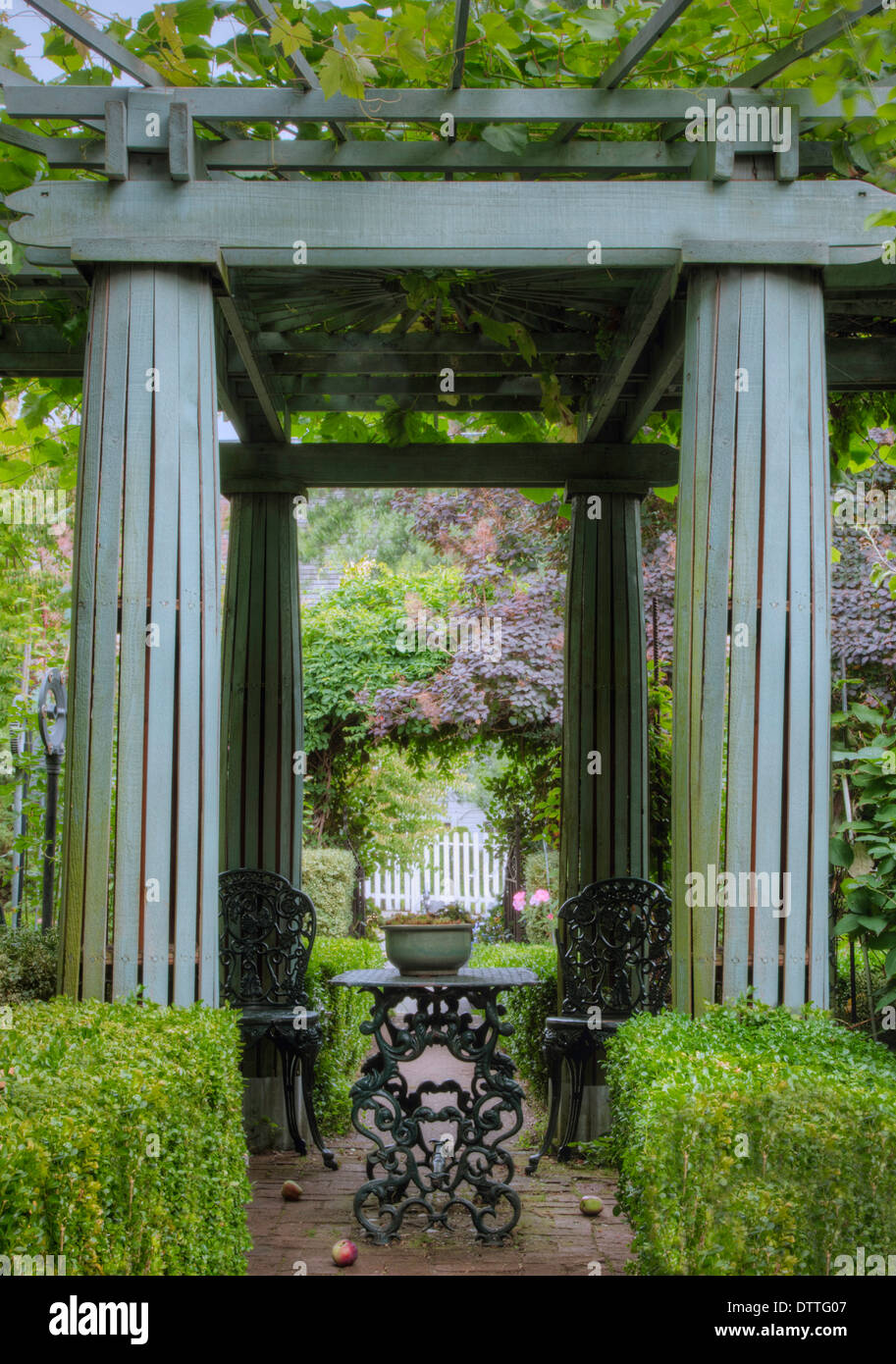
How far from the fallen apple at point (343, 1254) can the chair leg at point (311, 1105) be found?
144 centimetres

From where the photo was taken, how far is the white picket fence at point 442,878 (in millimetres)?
14180

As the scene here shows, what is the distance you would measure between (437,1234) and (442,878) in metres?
9.81

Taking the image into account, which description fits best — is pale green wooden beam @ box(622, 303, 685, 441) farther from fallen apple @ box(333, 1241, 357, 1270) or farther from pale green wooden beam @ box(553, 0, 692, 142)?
fallen apple @ box(333, 1241, 357, 1270)

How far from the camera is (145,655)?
356cm

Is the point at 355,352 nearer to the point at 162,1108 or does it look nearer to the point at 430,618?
the point at 162,1108

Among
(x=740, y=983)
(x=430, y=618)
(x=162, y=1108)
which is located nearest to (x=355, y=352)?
(x=740, y=983)

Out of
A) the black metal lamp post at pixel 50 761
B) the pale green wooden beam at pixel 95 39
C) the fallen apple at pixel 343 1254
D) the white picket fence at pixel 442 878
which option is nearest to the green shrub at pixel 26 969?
the black metal lamp post at pixel 50 761

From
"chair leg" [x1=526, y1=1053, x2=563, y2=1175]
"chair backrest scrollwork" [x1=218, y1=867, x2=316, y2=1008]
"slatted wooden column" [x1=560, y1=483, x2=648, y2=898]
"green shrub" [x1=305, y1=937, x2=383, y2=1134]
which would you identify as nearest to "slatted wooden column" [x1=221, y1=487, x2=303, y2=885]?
"chair backrest scrollwork" [x1=218, y1=867, x2=316, y2=1008]

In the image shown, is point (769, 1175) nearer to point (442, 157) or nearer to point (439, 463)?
point (442, 157)

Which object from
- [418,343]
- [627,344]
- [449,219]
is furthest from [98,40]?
[627,344]

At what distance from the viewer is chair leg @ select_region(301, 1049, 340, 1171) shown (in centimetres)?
547

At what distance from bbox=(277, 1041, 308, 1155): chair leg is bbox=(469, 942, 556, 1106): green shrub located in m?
1.22

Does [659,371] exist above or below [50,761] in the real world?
above

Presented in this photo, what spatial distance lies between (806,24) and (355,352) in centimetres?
255
